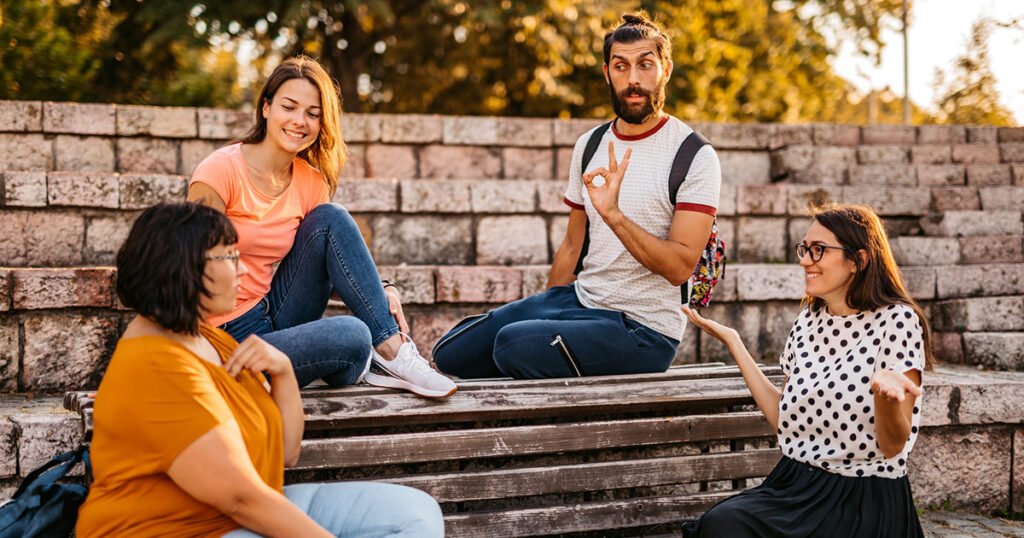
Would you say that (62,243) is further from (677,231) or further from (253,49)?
(253,49)

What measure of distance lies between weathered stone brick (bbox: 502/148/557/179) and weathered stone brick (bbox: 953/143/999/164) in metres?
3.63

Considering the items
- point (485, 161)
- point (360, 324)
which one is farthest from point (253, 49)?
point (360, 324)

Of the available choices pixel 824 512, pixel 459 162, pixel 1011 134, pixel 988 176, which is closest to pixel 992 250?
pixel 988 176

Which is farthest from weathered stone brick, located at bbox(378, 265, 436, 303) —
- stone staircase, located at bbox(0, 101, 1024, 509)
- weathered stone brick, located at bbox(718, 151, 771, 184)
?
weathered stone brick, located at bbox(718, 151, 771, 184)

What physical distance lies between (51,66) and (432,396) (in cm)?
745

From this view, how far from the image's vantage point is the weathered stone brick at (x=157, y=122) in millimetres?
6355

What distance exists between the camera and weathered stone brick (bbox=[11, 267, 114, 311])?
413cm

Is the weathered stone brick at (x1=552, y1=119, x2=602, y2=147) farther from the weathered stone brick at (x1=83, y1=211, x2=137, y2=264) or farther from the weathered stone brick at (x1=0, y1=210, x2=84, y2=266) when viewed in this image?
the weathered stone brick at (x1=0, y1=210, x2=84, y2=266)

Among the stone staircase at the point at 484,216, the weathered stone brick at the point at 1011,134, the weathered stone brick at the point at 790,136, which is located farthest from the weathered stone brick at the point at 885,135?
the weathered stone brick at the point at 1011,134

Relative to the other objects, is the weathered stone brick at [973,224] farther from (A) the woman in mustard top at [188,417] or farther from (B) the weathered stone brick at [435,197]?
(A) the woman in mustard top at [188,417]

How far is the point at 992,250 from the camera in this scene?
613 centimetres

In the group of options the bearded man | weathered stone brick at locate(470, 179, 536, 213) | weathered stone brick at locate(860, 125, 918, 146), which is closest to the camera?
the bearded man

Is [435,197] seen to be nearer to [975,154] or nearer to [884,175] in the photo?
[884,175]

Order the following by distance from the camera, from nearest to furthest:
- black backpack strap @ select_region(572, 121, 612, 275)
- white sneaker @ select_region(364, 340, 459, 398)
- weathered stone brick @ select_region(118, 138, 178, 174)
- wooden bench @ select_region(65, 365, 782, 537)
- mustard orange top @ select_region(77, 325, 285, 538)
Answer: mustard orange top @ select_region(77, 325, 285, 538) < wooden bench @ select_region(65, 365, 782, 537) < white sneaker @ select_region(364, 340, 459, 398) < black backpack strap @ select_region(572, 121, 612, 275) < weathered stone brick @ select_region(118, 138, 178, 174)
